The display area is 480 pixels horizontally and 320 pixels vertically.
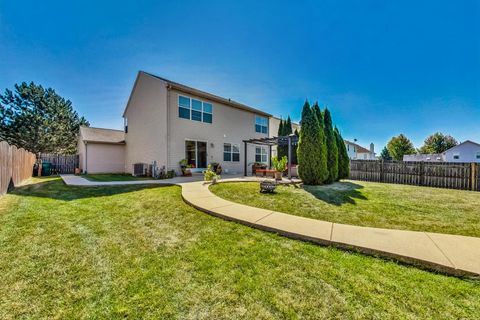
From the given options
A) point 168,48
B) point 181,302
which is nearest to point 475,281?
point 181,302

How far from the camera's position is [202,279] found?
2365 millimetres

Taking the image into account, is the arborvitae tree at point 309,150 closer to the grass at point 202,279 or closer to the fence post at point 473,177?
the grass at point 202,279

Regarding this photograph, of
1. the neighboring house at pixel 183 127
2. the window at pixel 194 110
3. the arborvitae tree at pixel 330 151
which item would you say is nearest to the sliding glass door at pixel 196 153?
the neighboring house at pixel 183 127

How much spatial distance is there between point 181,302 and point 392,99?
60.4 ft

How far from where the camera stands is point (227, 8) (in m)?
8.09

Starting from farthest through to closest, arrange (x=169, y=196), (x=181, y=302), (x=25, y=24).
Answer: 1. (x=25, y=24)
2. (x=169, y=196)
3. (x=181, y=302)

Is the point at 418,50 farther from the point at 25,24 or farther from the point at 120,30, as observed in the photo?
the point at 25,24

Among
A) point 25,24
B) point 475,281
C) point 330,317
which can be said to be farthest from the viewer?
point 25,24

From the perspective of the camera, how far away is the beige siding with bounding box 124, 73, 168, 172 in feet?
41.0

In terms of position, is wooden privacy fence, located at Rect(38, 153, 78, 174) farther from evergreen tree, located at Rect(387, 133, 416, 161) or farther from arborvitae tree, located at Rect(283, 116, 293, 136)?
evergreen tree, located at Rect(387, 133, 416, 161)

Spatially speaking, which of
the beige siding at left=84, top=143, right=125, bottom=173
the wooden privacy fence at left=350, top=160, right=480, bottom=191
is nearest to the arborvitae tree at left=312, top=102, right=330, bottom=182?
the wooden privacy fence at left=350, top=160, right=480, bottom=191

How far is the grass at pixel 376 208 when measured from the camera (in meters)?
4.23

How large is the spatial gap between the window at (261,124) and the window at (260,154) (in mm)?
1769

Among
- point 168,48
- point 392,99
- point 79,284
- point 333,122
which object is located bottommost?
point 79,284
